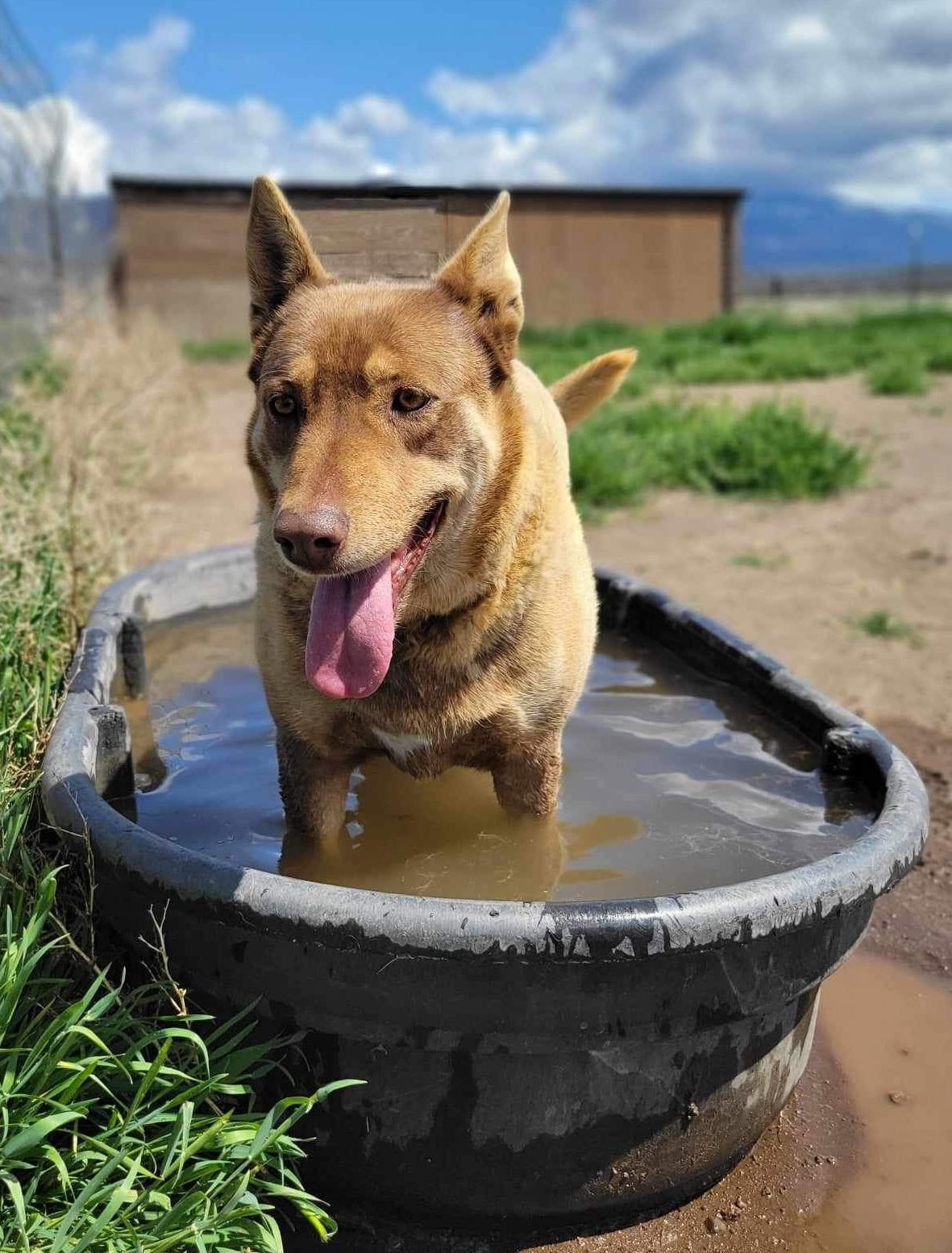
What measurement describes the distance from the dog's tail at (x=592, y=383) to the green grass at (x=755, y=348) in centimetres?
687

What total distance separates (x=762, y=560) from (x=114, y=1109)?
17.6 feet

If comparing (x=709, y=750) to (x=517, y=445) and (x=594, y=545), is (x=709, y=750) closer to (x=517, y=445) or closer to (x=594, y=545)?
(x=517, y=445)

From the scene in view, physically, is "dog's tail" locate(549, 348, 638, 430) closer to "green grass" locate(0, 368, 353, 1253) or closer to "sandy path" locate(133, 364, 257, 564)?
"green grass" locate(0, 368, 353, 1253)

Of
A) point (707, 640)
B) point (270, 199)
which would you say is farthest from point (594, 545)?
point (270, 199)

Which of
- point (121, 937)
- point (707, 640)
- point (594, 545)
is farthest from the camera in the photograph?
point (594, 545)

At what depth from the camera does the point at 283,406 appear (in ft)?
8.37

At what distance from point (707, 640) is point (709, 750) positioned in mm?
591

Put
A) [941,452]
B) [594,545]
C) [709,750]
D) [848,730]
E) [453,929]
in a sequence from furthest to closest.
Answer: [941,452] < [594,545] < [709,750] < [848,730] < [453,929]

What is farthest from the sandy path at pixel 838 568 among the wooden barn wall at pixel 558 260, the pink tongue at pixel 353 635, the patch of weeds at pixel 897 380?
the wooden barn wall at pixel 558 260

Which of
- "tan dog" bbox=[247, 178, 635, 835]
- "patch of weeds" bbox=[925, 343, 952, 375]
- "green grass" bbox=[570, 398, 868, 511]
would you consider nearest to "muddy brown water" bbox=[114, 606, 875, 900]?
"tan dog" bbox=[247, 178, 635, 835]

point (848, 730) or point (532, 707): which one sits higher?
point (532, 707)

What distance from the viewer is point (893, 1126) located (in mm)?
2572

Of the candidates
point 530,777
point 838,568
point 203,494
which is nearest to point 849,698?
point 838,568

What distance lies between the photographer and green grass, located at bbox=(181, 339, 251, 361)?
822 inches
